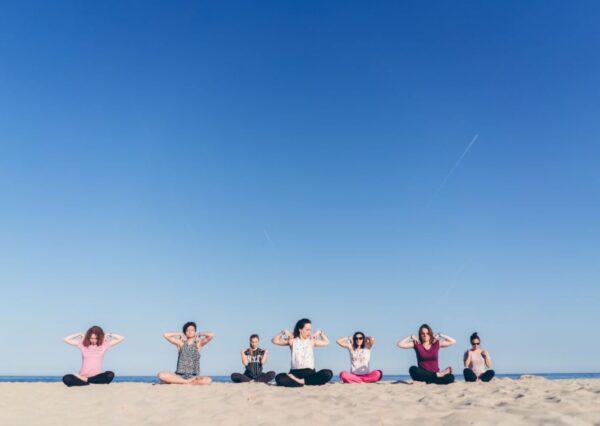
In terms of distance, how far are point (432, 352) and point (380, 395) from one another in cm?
390

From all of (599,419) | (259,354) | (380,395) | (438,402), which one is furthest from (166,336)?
(599,419)

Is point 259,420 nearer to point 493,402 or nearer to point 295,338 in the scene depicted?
point 493,402

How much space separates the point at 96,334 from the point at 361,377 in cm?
692

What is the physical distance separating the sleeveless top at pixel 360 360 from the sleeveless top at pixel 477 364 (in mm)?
2823

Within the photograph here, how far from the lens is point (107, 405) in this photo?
8.32m

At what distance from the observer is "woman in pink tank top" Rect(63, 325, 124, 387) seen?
1155cm

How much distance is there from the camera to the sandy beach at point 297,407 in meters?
6.11

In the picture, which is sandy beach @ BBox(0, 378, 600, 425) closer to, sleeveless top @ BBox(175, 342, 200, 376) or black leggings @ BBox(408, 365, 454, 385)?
sleeveless top @ BBox(175, 342, 200, 376)

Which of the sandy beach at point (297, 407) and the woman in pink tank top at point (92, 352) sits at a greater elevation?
the woman in pink tank top at point (92, 352)

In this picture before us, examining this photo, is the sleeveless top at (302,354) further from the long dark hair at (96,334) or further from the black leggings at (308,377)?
the long dark hair at (96,334)

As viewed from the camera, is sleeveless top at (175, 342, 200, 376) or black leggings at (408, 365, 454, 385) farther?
sleeveless top at (175, 342, 200, 376)

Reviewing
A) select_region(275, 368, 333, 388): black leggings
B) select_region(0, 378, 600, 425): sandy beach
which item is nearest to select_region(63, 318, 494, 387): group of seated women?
select_region(275, 368, 333, 388): black leggings

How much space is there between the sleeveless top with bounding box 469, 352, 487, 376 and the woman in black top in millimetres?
5570

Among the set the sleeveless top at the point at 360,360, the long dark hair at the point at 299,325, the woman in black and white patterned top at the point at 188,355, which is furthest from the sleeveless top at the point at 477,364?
the woman in black and white patterned top at the point at 188,355
